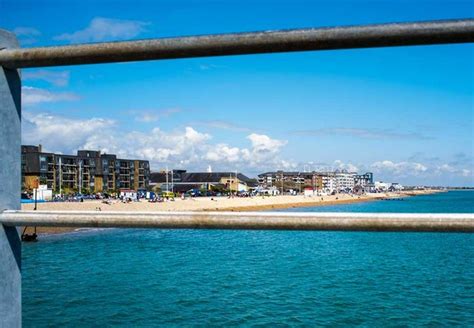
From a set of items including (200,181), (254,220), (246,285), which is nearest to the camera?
(254,220)

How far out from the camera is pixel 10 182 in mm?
1506

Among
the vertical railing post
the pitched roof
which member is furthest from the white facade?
the vertical railing post

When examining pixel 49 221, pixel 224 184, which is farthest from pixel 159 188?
pixel 49 221

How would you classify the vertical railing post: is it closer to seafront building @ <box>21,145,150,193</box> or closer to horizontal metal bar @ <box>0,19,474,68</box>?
horizontal metal bar @ <box>0,19,474,68</box>

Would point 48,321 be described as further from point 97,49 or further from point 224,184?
point 224,184

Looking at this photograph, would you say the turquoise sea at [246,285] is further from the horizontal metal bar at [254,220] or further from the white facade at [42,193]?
the white facade at [42,193]

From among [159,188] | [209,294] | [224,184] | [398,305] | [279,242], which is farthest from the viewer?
[224,184]

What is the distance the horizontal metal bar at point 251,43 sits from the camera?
1.26 metres

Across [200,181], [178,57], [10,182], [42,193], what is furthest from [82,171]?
[178,57]

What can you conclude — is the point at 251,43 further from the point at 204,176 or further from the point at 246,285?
the point at 204,176

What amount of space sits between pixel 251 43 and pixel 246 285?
22.8 meters

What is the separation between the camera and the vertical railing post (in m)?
1.48

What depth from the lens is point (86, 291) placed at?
2209 cm

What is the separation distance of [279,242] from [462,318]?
81.5 ft
